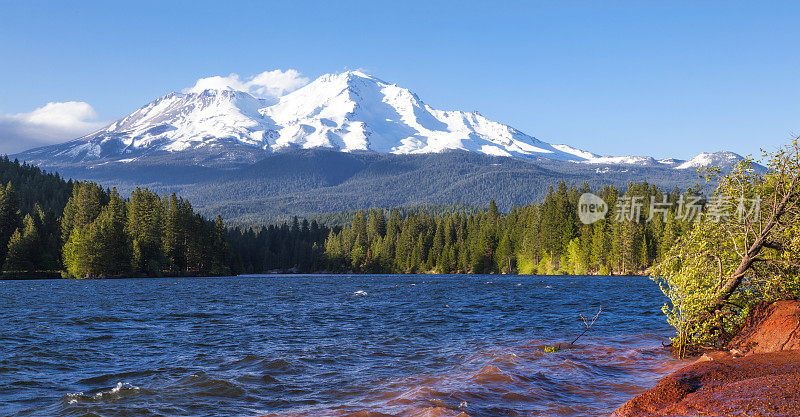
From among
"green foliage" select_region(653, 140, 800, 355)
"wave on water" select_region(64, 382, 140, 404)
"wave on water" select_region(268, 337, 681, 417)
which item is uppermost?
"green foliage" select_region(653, 140, 800, 355)

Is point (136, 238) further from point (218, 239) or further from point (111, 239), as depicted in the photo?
point (218, 239)

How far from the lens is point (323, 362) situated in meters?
23.1

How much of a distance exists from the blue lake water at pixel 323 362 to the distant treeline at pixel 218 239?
7190cm

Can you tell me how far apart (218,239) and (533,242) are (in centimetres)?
7282

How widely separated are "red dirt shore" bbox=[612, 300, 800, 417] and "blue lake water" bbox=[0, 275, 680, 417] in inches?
67.6

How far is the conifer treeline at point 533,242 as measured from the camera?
120m

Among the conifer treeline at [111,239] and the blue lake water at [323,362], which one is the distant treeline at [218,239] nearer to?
the conifer treeline at [111,239]

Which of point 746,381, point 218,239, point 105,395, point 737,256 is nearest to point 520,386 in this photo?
point 746,381

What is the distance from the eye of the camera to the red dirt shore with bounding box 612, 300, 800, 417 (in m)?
13.0

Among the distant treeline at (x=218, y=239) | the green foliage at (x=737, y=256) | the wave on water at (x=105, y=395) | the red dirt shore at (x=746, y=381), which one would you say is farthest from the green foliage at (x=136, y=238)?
the red dirt shore at (x=746, y=381)

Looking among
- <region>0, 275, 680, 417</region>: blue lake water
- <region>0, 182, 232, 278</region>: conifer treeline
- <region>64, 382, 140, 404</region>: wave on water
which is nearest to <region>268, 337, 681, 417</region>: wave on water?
<region>0, 275, 680, 417</region>: blue lake water

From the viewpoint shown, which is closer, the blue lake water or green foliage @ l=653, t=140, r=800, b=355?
the blue lake water

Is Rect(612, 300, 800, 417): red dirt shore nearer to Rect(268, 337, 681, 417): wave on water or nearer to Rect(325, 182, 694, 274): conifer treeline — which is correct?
Rect(268, 337, 681, 417): wave on water

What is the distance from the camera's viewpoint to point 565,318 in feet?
124
